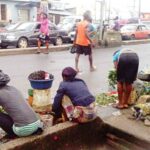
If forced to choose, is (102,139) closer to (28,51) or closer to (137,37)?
(28,51)

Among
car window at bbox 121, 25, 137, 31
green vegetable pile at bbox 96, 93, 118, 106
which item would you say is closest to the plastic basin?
green vegetable pile at bbox 96, 93, 118, 106

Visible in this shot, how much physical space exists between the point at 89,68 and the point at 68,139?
7510 mm

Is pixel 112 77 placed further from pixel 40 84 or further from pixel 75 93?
pixel 75 93

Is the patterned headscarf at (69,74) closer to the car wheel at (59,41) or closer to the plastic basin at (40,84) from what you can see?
the plastic basin at (40,84)

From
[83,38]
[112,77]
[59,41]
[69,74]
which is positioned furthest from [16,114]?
[59,41]

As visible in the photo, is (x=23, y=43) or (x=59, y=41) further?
(x=59, y=41)

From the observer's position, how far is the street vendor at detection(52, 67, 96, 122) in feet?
17.4

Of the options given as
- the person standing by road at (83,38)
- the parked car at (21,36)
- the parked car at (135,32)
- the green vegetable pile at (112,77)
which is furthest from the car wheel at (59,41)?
the green vegetable pile at (112,77)

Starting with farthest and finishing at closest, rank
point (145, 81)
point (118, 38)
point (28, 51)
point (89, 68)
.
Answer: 1. point (118, 38)
2. point (28, 51)
3. point (89, 68)
4. point (145, 81)

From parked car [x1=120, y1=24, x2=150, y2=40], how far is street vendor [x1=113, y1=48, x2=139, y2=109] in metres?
21.5

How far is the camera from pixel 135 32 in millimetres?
28859

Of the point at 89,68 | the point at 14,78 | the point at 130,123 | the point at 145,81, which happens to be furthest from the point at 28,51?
the point at 130,123

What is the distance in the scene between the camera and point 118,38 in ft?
74.2

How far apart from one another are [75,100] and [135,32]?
24.3m
